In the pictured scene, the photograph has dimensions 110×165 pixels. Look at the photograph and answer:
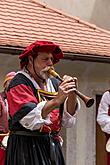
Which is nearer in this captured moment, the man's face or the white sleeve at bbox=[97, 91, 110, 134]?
the man's face

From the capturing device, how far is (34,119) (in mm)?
3789

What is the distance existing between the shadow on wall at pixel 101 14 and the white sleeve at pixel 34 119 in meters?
8.00

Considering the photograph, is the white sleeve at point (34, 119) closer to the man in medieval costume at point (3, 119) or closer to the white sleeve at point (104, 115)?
the man in medieval costume at point (3, 119)

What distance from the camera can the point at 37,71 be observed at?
4020 millimetres

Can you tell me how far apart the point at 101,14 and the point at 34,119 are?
827 cm

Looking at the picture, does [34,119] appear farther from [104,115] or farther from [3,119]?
[104,115]

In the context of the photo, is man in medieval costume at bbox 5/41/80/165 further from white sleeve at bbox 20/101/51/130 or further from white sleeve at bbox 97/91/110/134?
white sleeve at bbox 97/91/110/134

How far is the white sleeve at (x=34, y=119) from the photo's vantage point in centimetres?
379

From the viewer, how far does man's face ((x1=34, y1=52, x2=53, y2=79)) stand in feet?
13.1

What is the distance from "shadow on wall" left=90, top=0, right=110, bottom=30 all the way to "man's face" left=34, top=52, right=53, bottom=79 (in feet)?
25.3

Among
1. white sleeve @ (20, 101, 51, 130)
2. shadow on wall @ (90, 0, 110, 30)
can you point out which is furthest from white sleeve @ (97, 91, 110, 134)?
shadow on wall @ (90, 0, 110, 30)

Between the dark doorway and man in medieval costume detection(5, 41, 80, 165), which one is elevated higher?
man in medieval costume detection(5, 41, 80, 165)

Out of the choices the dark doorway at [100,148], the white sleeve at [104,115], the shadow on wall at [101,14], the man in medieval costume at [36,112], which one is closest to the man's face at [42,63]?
the man in medieval costume at [36,112]

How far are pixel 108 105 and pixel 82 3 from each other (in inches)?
220
